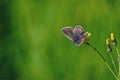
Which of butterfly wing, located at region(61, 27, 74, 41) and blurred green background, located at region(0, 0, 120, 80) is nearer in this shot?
butterfly wing, located at region(61, 27, 74, 41)

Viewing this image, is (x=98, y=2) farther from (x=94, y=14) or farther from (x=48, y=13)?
(x=48, y=13)

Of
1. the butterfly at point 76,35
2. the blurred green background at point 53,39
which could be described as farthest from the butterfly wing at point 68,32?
the blurred green background at point 53,39

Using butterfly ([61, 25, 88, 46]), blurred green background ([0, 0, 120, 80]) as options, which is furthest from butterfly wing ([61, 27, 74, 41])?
blurred green background ([0, 0, 120, 80])

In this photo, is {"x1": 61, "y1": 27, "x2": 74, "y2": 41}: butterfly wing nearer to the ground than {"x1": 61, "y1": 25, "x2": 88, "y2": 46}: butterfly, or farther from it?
farther from it

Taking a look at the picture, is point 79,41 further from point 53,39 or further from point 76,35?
point 53,39

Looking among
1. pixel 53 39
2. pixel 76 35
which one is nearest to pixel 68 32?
pixel 76 35

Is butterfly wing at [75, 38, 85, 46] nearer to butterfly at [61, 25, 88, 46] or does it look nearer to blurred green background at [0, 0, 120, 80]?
butterfly at [61, 25, 88, 46]

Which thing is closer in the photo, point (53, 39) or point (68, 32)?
point (68, 32)

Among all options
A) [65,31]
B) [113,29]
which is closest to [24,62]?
[113,29]
